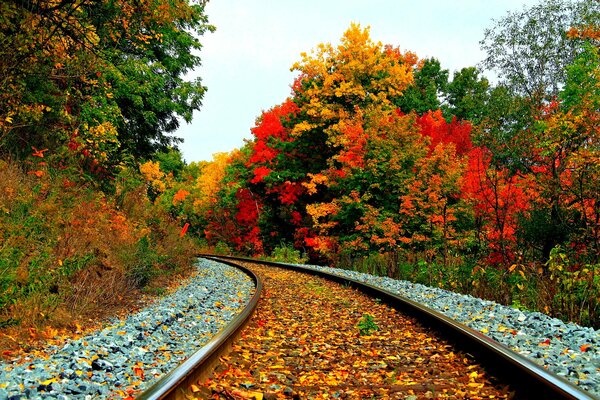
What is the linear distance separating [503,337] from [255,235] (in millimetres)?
34330

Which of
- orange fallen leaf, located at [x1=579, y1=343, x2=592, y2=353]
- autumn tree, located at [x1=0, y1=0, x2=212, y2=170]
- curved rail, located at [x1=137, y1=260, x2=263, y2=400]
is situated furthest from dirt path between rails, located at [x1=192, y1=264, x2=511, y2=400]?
autumn tree, located at [x1=0, y1=0, x2=212, y2=170]

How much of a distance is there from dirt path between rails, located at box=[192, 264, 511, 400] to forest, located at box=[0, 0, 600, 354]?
2847 mm

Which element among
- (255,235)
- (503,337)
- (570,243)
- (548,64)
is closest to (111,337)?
(503,337)

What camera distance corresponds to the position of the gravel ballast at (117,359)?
3.92 meters

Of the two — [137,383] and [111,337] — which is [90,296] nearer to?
[111,337]

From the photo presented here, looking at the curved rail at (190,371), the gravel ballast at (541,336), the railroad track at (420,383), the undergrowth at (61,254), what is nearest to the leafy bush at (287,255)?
the undergrowth at (61,254)

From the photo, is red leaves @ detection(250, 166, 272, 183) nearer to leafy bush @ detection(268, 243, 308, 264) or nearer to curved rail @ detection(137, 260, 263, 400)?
leafy bush @ detection(268, 243, 308, 264)

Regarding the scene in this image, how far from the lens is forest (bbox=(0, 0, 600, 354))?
7895 millimetres

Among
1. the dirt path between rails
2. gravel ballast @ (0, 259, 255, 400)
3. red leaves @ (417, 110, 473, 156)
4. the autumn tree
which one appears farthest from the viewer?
red leaves @ (417, 110, 473, 156)

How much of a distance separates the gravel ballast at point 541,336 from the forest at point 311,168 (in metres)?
0.98

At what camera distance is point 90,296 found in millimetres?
8211

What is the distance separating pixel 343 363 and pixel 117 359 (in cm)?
240

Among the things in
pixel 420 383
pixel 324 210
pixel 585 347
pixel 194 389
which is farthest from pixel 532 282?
pixel 324 210

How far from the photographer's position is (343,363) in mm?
5246
